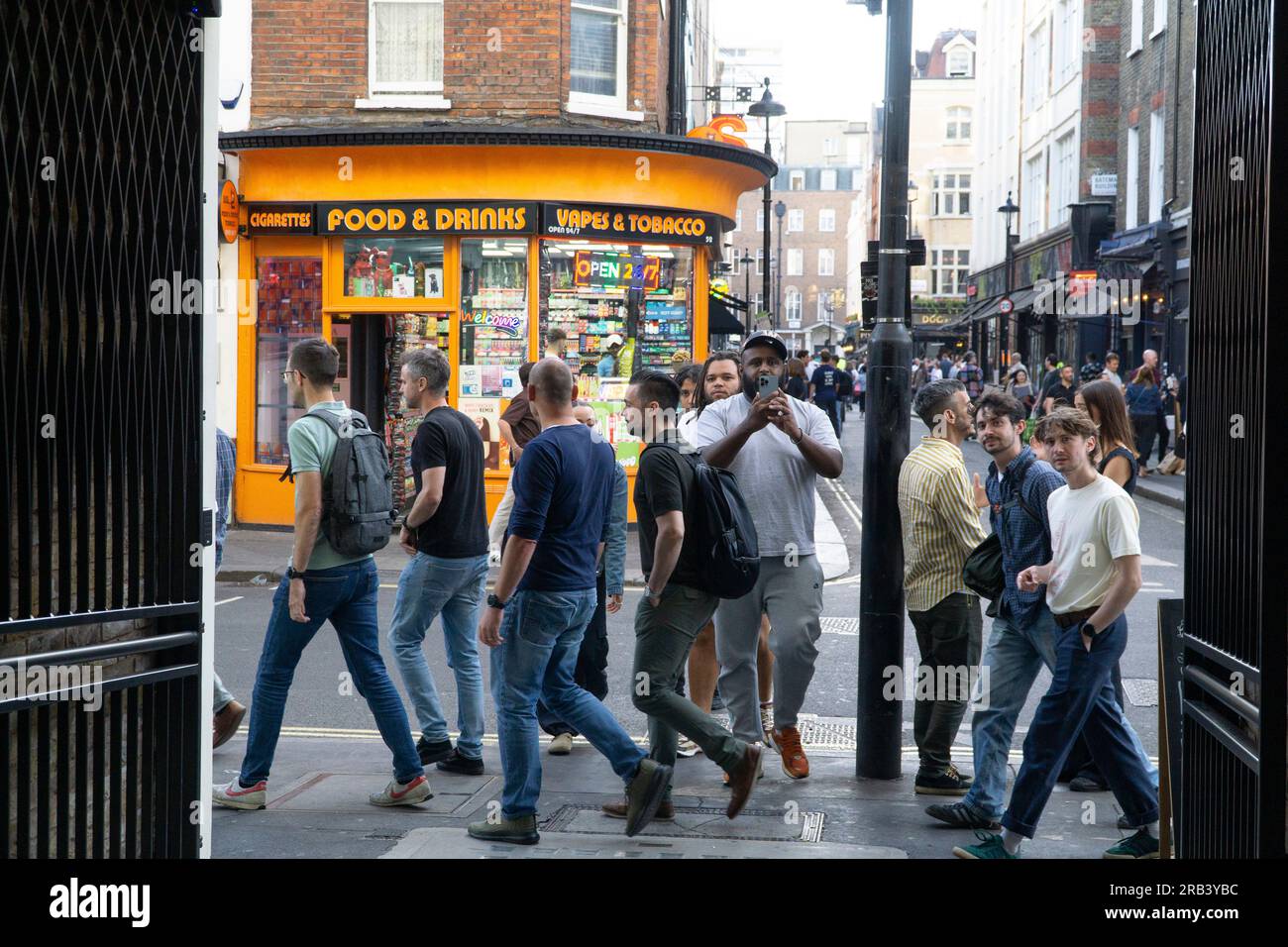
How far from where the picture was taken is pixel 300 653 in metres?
5.80

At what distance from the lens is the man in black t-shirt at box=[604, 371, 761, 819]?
A: 556cm

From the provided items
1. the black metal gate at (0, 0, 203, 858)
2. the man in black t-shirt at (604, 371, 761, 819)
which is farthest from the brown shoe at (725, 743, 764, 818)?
the black metal gate at (0, 0, 203, 858)

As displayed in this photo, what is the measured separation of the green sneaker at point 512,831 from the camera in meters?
5.31

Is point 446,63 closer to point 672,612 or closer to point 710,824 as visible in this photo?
point 672,612

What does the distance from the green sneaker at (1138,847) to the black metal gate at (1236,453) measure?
1434mm

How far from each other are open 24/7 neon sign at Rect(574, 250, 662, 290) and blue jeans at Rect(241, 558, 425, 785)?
9.98 m

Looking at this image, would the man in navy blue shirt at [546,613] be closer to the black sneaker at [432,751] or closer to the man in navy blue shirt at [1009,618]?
the black sneaker at [432,751]

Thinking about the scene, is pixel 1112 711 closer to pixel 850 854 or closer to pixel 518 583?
pixel 850 854

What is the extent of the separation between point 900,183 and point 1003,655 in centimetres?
258

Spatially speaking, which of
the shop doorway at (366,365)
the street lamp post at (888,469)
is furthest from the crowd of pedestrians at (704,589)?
the shop doorway at (366,365)

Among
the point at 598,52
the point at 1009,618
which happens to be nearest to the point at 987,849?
the point at 1009,618

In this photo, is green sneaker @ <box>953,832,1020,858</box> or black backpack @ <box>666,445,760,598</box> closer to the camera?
green sneaker @ <box>953,832,1020,858</box>

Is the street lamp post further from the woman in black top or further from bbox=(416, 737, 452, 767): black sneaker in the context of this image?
bbox=(416, 737, 452, 767): black sneaker
